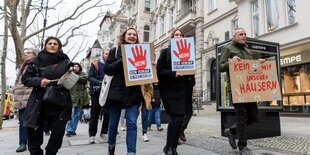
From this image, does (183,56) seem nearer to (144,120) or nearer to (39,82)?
(39,82)

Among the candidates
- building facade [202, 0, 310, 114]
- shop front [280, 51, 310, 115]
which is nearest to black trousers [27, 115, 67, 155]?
building facade [202, 0, 310, 114]

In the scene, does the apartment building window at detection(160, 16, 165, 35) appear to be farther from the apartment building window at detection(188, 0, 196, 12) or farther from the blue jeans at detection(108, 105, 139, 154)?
the blue jeans at detection(108, 105, 139, 154)

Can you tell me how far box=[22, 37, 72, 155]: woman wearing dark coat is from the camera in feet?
11.1

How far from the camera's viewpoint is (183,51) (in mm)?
4309

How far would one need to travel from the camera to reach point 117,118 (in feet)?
13.0

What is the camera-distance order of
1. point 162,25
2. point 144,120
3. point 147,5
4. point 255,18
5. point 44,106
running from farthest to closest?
point 147,5
point 162,25
point 255,18
point 144,120
point 44,106

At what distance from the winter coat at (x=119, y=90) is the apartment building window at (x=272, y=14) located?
12954 mm

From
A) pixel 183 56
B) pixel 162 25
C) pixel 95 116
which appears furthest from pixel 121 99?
pixel 162 25

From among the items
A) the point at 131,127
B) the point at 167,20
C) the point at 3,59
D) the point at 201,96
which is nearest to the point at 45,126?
the point at 131,127

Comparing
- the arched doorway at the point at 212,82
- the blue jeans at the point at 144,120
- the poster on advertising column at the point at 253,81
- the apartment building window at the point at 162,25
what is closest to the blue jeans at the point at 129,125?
the poster on advertising column at the point at 253,81

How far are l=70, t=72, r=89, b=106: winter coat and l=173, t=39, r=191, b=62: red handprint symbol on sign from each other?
3996 mm

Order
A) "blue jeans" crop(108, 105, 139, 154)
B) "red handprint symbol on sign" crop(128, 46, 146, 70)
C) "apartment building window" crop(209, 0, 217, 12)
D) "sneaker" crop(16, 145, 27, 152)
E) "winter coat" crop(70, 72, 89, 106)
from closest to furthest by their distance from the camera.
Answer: "blue jeans" crop(108, 105, 139, 154) → "red handprint symbol on sign" crop(128, 46, 146, 70) → "sneaker" crop(16, 145, 27, 152) → "winter coat" crop(70, 72, 89, 106) → "apartment building window" crop(209, 0, 217, 12)

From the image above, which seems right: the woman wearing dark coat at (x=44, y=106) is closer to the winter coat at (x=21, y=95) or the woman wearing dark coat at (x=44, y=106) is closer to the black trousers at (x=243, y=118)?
the winter coat at (x=21, y=95)

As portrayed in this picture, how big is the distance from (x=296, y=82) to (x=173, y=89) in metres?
13.0
